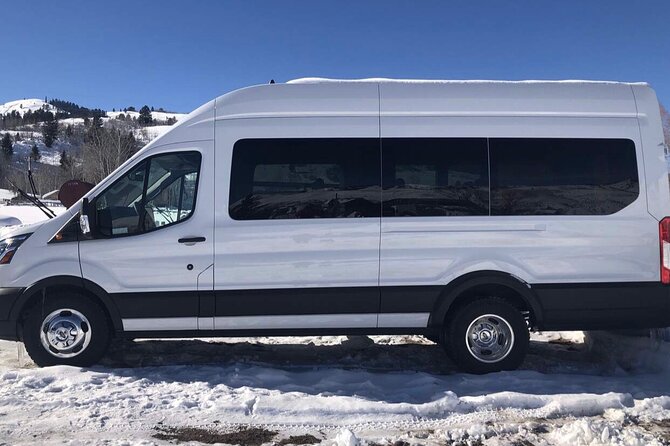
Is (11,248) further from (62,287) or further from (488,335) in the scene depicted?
(488,335)

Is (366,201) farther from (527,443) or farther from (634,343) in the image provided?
(634,343)

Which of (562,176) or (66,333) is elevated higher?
(562,176)

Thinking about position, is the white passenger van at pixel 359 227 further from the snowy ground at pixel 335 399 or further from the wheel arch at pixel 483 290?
the snowy ground at pixel 335 399

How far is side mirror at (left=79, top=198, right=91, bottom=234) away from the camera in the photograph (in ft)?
16.1

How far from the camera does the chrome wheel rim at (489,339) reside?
513 cm

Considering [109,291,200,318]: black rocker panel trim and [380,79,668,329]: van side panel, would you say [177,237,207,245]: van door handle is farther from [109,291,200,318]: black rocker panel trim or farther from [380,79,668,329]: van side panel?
[380,79,668,329]: van side panel

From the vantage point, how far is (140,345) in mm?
5930

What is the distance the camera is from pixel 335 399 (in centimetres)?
436

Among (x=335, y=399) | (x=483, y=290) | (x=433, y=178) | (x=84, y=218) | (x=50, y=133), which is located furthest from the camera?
(x=50, y=133)

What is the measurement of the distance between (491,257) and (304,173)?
193 centimetres

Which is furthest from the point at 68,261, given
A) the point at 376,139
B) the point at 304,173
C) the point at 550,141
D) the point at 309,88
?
the point at 550,141

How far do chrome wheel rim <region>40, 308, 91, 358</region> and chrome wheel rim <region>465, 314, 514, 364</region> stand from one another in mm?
3684

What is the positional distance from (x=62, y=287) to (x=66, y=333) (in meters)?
0.44

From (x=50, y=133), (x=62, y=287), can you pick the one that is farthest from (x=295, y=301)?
(x=50, y=133)
